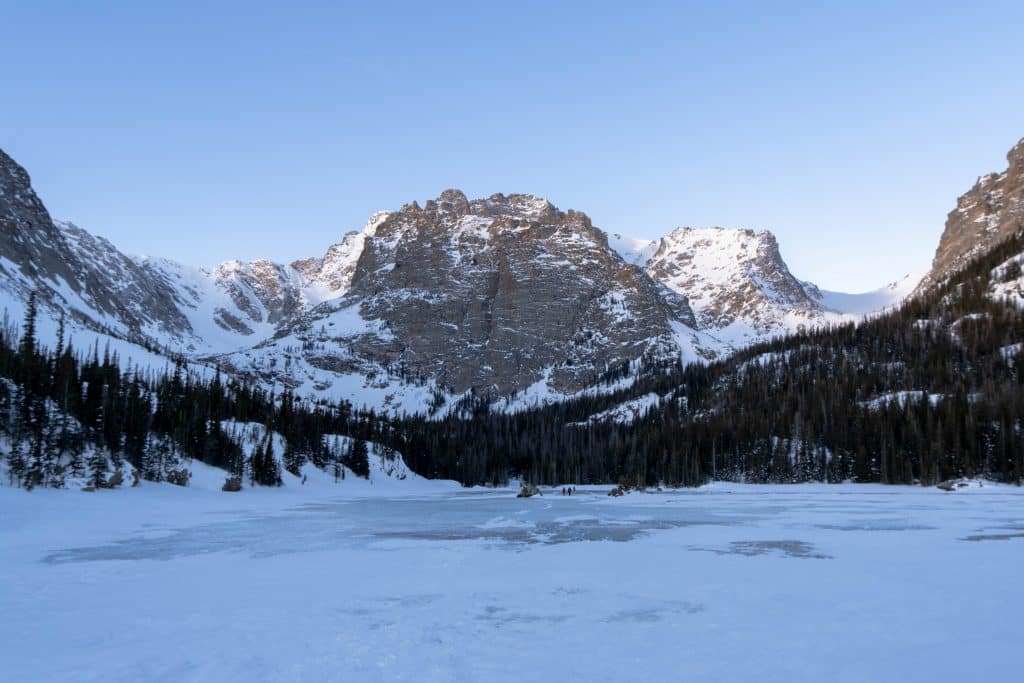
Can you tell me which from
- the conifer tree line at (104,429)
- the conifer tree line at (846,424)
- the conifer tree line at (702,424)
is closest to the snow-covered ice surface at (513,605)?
the conifer tree line at (104,429)

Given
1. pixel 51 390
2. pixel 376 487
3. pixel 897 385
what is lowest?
pixel 376 487

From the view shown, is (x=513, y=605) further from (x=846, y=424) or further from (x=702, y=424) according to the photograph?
(x=702, y=424)

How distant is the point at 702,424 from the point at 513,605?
466 ft

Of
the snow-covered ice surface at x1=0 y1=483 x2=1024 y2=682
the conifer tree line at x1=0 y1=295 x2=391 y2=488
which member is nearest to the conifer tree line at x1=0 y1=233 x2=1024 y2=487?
the conifer tree line at x1=0 y1=295 x2=391 y2=488

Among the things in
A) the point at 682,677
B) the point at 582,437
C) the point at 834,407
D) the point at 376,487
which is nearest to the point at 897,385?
the point at 834,407

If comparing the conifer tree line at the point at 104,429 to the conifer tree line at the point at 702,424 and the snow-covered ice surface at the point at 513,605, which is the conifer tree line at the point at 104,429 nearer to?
the conifer tree line at the point at 702,424

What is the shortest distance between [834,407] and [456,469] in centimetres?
7790

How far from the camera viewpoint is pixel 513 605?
17656 millimetres

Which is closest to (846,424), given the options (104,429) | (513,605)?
(104,429)

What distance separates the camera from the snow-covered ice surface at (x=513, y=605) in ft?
40.1

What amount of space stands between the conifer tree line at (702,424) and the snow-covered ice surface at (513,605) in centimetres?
3875

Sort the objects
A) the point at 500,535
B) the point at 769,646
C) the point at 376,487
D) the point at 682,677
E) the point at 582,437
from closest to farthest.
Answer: the point at 682,677 < the point at 769,646 < the point at 500,535 < the point at 376,487 < the point at 582,437

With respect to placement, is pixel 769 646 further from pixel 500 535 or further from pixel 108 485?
pixel 108 485

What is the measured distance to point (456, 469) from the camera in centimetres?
16000
